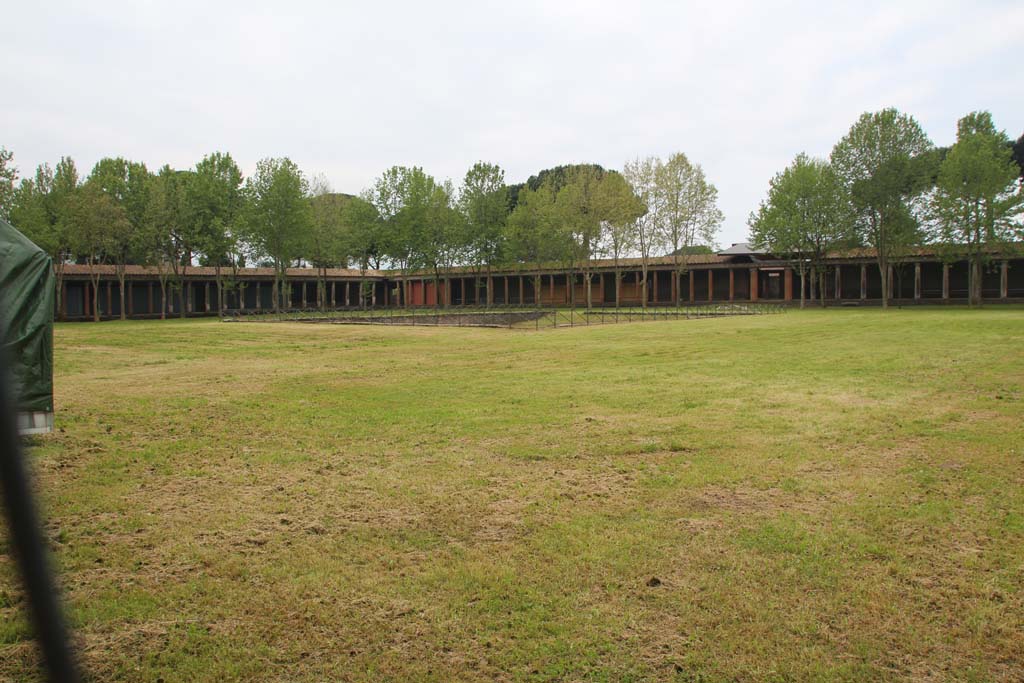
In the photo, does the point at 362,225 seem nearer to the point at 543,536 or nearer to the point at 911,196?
the point at 911,196

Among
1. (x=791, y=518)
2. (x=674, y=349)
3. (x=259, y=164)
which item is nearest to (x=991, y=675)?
(x=791, y=518)

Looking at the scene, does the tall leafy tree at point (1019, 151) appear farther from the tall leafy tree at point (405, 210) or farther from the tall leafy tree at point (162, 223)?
the tall leafy tree at point (162, 223)

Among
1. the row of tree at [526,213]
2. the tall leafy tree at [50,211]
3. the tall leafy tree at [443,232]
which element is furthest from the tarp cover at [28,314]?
the tall leafy tree at [443,232]

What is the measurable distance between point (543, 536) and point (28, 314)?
8230 millimetres

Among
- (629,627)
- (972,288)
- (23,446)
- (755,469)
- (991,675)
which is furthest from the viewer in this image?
(972,288)

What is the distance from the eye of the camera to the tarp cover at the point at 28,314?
9227mm

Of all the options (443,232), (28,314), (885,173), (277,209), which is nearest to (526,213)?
(443,232)

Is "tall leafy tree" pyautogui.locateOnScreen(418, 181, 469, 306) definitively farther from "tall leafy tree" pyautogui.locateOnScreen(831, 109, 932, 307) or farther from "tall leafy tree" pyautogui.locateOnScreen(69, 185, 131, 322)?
"tall leafy tree" pyautogui.locateOnScreen(831, 109, 932, 307)

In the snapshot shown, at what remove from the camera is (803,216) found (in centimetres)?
5500

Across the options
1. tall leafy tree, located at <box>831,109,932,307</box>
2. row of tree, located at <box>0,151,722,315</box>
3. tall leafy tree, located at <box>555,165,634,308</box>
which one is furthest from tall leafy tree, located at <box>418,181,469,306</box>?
tall leafy tree, located at <box>831,109,932,307</box>

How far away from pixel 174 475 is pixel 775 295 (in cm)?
6250

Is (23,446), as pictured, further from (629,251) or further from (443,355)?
(629,251)

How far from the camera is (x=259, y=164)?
185 feet

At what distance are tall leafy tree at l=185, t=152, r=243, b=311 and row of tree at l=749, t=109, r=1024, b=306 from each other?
4395 centimetres
